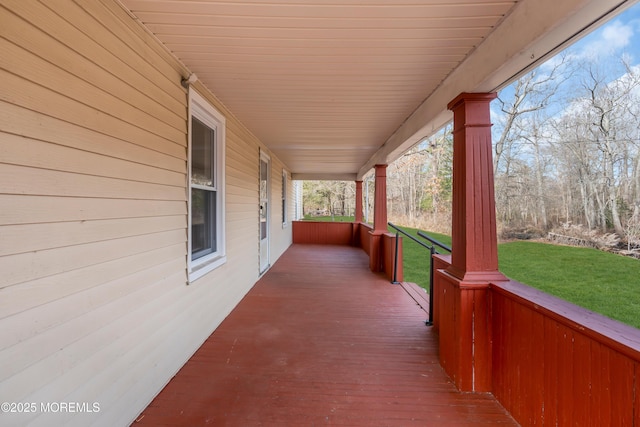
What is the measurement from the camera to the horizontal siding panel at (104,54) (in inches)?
44.8

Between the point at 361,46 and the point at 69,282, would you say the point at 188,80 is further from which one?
the point at 69,282

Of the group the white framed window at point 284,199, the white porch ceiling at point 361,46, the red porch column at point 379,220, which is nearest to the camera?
the white porch ceiling at point 361,46

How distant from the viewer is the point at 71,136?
129cm

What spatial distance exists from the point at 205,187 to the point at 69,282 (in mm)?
1653

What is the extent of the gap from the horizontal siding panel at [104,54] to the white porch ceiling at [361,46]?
0.25 meters

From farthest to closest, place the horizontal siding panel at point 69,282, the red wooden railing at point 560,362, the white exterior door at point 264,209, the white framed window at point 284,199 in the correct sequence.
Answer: the white framed window at point 284,199 → the white exterior door at point 264,209 → the red wooden railing at point 560,362 → the horizontal siding panel at point 69,282

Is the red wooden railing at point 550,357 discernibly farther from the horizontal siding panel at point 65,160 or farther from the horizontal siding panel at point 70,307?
the horizontal siding panel at point 65,160

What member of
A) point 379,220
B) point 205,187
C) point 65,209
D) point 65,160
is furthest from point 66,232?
point 379,220

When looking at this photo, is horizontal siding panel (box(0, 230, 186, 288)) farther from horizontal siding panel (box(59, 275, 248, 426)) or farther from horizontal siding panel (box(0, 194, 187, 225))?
horizontal siding panel (box(59, 275, 248, 426))

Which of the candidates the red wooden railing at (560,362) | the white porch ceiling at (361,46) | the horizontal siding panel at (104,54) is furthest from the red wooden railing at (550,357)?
the horizontal siding panel at (104,54)

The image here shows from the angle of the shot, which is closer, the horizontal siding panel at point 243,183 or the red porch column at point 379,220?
the horizontal siding panel at point 243,183

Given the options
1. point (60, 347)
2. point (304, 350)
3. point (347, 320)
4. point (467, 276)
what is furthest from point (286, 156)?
point (60, 347)

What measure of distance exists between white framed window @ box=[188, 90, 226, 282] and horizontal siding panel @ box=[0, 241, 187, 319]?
2.04 feet

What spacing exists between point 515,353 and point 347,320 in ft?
5.78
